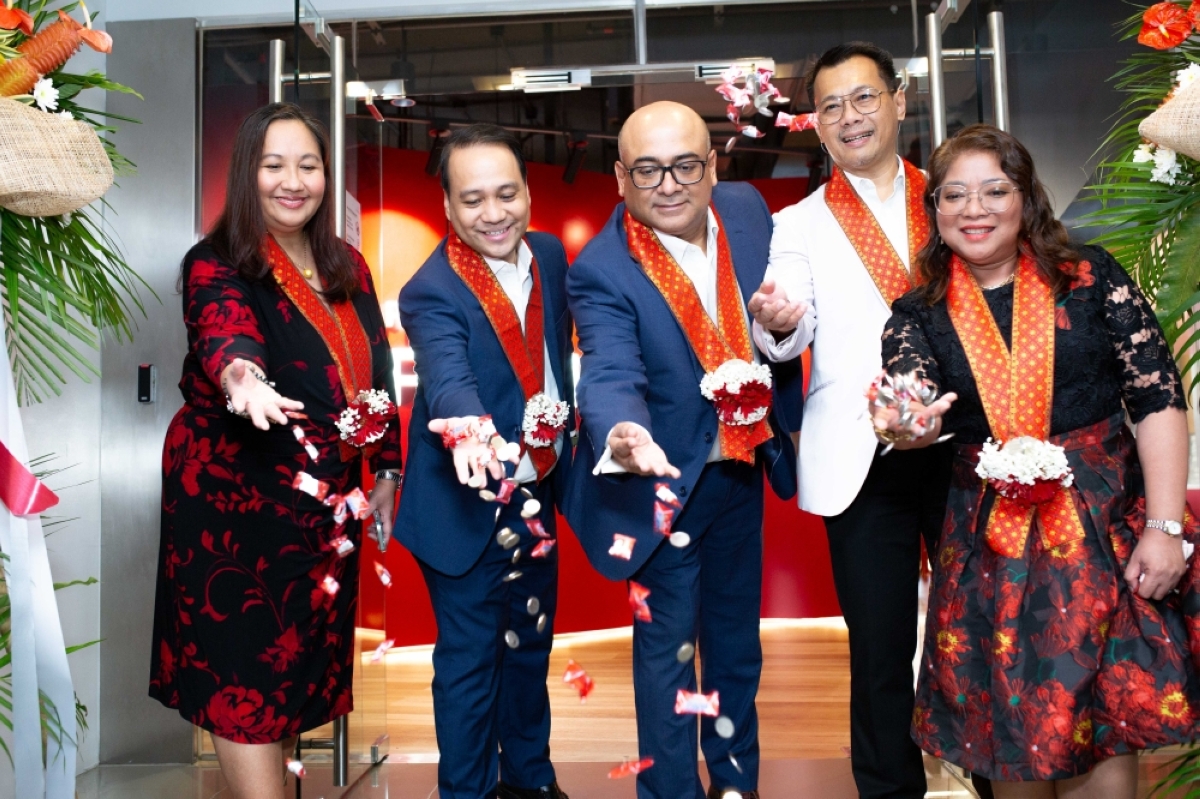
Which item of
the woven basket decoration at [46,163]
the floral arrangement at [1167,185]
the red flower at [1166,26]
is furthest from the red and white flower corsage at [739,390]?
the woven basket decoration at [46,163]

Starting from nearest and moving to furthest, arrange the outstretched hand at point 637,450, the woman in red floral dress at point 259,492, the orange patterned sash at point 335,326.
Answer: the outstretched hand at point 637,450 < the woman in red floral dress at point 259,492 < the orange patterned sash at point 335,326

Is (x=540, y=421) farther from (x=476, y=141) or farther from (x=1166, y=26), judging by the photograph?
(x=1166, y=26)

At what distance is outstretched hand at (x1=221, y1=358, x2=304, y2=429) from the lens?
7.14 ft

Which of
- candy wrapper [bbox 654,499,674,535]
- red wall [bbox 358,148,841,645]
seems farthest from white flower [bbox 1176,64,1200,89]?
red wall [bbox 358,148,841,645]

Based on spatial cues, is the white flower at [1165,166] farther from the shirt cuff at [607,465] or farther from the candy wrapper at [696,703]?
the candy wrapper at [696,703]

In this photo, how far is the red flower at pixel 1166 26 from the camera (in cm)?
234

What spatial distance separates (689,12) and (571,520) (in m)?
1.85

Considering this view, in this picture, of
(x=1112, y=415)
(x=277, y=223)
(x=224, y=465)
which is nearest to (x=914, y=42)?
(x=1112, y=415)

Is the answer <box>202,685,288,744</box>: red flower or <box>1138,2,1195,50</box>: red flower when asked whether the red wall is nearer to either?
<box>202,685,288,744</box>: red flower

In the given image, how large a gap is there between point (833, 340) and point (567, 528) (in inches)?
165

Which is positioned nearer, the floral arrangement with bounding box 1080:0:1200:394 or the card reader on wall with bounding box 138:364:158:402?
the floral arrangement with bounding box 1080:0:1200:394

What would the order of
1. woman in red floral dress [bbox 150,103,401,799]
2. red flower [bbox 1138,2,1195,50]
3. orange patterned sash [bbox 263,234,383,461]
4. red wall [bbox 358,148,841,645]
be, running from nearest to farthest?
Answer: red flower [bbox 1138,2,1195,50]
woman in red floral dress [bbox 150,103,401,799]
orange patterned sash [bbox 263,234,383,461]
red wall [bbox 358,148,841,645]

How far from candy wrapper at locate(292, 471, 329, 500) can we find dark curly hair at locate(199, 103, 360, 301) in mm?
463

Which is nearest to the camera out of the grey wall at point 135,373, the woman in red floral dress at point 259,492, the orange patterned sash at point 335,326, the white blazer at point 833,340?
the white blazer at point 833,340
